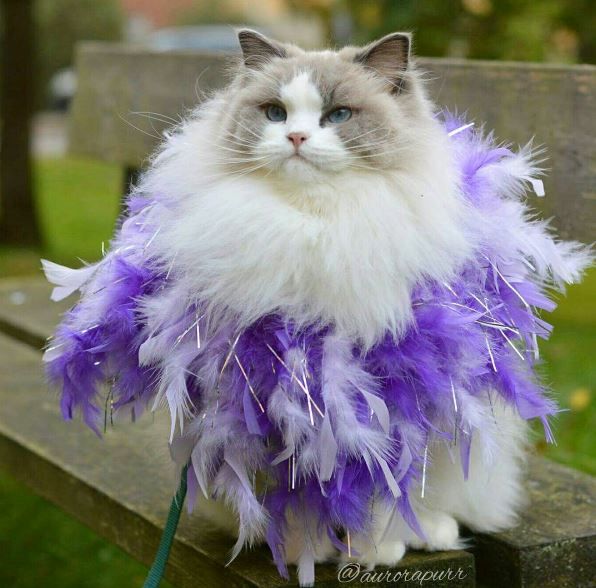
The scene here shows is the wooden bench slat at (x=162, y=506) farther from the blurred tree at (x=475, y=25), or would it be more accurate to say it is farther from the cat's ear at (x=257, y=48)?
the blurred tree at (x=475, y=25)

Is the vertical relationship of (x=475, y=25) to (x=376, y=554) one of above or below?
below

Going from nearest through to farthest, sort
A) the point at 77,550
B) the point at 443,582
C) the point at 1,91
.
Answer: the point at 443,582
the point at 77,550
the point at 1,91

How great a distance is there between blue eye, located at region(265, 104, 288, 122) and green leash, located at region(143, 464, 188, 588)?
2.12 ft

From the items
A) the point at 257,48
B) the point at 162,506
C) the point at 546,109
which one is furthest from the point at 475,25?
the point at 162,506

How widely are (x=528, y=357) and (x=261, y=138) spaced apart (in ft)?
2.10

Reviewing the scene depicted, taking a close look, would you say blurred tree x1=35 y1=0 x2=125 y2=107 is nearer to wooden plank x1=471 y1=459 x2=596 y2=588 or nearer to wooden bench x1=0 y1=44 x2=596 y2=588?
wooden bench x1=0 y1=44 x2=596 y2=588

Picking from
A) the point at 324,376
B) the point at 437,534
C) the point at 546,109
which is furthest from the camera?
the point at 546,109

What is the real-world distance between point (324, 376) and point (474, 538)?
1.84 ft

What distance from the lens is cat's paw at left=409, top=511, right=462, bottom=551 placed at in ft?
6.17

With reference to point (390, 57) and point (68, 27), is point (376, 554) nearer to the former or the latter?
point (390, 57)

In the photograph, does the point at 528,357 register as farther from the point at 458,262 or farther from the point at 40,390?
the point at 40,390

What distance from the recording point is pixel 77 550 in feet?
11.5

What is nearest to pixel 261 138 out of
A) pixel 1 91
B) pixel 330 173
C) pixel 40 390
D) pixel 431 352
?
pixel 330 173

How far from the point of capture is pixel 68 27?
65.5 ft
